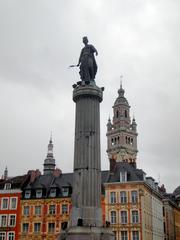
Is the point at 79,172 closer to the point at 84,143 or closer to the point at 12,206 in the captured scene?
the point at 84,143

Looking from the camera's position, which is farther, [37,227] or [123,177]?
[37,227]

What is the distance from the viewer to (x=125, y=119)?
104m

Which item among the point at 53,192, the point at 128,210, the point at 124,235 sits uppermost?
the point at 53,192

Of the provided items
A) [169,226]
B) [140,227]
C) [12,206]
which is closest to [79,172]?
[140,227]

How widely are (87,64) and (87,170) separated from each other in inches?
185

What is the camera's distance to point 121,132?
10194cm

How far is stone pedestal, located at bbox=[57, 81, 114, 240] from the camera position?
13.7 m

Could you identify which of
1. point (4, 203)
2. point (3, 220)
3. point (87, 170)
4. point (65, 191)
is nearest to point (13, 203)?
point (4, 203)

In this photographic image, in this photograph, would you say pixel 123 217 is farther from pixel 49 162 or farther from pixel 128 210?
pixel 49 162

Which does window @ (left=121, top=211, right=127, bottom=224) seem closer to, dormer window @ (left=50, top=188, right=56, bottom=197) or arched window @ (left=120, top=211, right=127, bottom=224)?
arched window @ (left=120, top=211, right=127, bottom=224)

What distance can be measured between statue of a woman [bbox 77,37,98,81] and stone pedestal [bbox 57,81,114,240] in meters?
0.40

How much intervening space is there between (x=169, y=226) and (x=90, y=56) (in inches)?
2038

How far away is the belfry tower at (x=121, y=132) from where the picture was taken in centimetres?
10050

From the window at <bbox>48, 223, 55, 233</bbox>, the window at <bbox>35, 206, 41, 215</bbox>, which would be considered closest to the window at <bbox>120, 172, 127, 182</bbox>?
the window at <bbox>48, 223, 55, 233</bbox>
